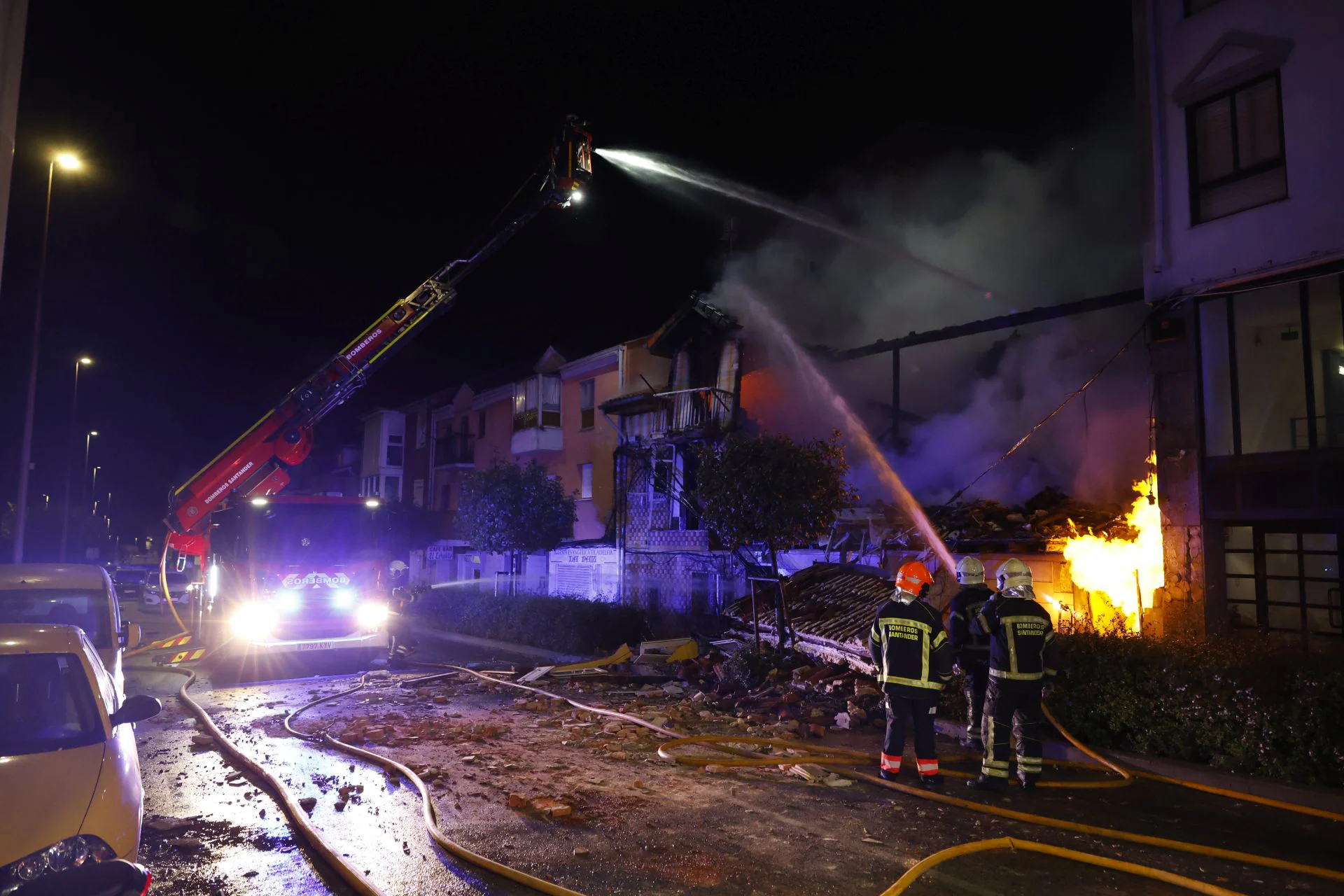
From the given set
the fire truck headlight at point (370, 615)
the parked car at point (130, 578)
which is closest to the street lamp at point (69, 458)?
the parked car at point (130, 578)

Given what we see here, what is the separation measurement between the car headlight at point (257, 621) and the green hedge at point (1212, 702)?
32.3ft

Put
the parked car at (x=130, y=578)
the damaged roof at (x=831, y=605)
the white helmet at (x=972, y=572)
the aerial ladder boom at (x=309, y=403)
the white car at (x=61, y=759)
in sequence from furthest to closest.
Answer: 1. the parked car at (x=130, y=578)
2. the aerial ladder boom at (x=309, y=403)
3. the damaged roof at (x=831, y=605)
4. the white helmet at (x=972, y=572)
5. the white car at (x=61, y=759)

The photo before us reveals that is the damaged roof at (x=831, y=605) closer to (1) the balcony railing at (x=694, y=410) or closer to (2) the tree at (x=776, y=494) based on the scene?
(2) the tree at (x=776, y=494)

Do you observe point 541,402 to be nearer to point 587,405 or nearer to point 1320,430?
point 587,405

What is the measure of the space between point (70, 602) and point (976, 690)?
317 inches

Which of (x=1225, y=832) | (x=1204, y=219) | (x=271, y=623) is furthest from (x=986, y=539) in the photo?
(x=271, y=623)

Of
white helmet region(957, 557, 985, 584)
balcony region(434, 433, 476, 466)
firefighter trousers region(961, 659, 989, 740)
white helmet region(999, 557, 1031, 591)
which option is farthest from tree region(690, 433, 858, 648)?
balcony region(434, 433, 476, 466)

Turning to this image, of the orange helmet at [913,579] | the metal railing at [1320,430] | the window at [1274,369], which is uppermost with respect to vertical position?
the window at [1274,369]

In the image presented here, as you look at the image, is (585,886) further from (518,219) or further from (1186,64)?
(1186,64)

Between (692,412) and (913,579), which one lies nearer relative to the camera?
(913,579)

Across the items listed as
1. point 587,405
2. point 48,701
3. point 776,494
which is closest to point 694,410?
point 587,405

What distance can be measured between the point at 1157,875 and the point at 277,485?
44.1ft

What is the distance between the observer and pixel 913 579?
7.22 metres

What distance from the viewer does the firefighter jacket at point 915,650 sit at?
678 centimetres
